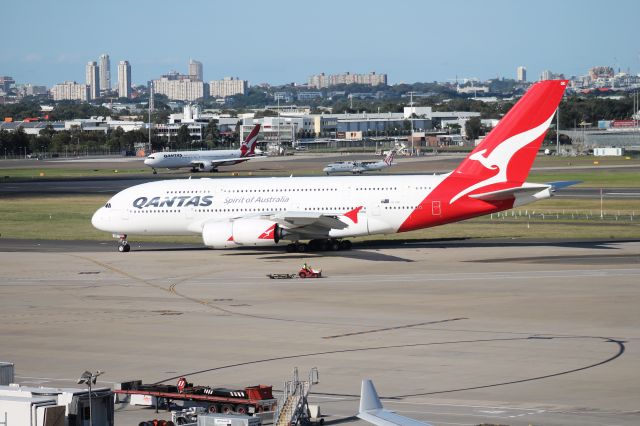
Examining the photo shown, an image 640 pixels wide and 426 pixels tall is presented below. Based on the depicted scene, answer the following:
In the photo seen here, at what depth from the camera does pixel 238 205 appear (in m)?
63.5

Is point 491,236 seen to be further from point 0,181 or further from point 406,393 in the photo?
point 0,181

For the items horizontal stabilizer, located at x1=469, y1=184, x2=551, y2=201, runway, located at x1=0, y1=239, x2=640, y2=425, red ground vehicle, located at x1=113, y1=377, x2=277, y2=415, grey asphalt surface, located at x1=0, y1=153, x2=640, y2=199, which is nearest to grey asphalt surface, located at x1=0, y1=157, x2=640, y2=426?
runway, located at x1=0, y1=239, x2=640, y2=425

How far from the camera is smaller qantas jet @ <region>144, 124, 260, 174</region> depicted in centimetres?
16012

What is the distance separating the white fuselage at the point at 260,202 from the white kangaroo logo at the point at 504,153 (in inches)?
93.6

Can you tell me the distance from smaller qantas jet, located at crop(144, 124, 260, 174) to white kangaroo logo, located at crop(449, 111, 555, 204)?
10305 centimetres

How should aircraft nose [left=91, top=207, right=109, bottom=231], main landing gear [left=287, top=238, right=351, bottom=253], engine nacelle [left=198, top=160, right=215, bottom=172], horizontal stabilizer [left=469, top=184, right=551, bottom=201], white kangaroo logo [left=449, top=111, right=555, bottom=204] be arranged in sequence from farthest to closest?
engine nacelle [left=198, top=160, right=215, bottom=172] → aircraft nose [left=91, top=207, right=109, bottom=231] → main landing gear [left=287, top=238, right=351, bottom=253] → white kangaroo logo [left=449, top=111, right=555, bottom=204] → horizontal stabilizer [left=469, top=184, right=551, bottom=201]

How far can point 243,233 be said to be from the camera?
60094mm

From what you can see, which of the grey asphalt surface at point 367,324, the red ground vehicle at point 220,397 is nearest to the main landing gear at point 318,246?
the grey asphalt surface at point 367,324

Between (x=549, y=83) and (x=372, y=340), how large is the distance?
1101 inches

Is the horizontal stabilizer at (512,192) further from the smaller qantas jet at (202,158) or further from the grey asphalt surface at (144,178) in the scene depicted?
the smaller qantas jet at (202,158)

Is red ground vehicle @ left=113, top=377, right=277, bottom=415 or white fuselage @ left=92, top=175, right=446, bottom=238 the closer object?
red ground vehicle @ left=113, top=377, right=277, bottom=415

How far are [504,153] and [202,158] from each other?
108 meters

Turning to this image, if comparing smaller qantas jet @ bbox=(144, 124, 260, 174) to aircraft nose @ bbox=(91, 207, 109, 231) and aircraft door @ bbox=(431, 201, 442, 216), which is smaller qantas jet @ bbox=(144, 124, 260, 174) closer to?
aircraft nose @ bbox=(91, 207, 109, 231)

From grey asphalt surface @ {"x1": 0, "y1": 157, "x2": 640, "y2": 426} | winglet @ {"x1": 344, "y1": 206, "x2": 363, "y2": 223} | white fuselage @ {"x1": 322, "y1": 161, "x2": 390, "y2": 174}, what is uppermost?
winglet @ {"x1": 344, "y1": 206, "x2": 363, "y2": 223}
